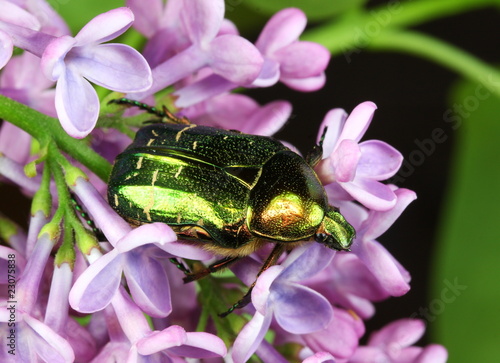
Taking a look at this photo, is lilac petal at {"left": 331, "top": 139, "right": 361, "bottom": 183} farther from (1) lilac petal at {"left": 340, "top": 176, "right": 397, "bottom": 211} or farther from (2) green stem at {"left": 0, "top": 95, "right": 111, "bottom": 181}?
(2) green stem at {"left": 0, "top": 95, "right": 111, "bottom": 181}

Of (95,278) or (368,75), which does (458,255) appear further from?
(95,278)

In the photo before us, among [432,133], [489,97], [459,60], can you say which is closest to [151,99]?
[459,60]

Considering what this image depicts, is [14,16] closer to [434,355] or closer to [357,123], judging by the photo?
[357,123]

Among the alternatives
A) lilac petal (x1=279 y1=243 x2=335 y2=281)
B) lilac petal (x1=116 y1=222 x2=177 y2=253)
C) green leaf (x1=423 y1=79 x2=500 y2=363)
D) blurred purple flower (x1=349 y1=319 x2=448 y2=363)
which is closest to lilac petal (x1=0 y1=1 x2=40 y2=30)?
lilac petal (x1=116 y1=222 x2=177 y2=253)

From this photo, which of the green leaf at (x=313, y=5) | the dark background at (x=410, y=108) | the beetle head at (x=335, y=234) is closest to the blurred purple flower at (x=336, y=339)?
the beetle head at (x=335, y=234)

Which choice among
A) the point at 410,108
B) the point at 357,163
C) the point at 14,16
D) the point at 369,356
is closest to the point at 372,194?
the point at 357,163
